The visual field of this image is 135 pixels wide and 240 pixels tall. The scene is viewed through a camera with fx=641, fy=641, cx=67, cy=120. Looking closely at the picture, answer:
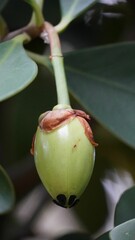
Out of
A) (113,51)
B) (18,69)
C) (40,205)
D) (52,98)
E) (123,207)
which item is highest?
(18,69)

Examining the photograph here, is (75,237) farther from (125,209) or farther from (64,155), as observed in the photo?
(64,155)

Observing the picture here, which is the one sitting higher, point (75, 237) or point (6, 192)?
point (6, 192)

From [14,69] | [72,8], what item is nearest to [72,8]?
[72,8]

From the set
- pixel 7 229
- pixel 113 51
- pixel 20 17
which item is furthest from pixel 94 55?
pixel 7 229

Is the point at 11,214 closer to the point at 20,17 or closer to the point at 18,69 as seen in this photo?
the point at 20,17

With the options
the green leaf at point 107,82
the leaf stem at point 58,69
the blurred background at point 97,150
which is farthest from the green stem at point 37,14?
the blurred background at point 97,150

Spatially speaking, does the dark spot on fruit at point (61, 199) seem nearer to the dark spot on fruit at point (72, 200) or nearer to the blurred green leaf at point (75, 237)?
the dark spot on fruit at point (72, 200)

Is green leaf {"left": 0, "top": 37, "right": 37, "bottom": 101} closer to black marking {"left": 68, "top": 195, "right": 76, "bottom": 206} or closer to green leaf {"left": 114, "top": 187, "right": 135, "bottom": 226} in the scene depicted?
black marking {"left": 68, "top": 195, "right": 76, "bottom": 206}
